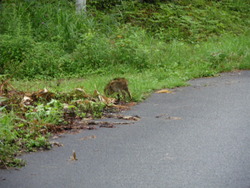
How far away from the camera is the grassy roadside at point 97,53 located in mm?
7844

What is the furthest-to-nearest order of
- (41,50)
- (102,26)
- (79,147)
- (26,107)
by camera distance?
1. (102,26)
2. (41,50)
3. (26,107)
4. (79,147)

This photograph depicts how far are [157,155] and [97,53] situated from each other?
789 cm

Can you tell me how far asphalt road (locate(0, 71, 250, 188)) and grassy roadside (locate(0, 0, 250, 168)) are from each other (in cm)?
80

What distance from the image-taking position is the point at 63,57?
12781 mm

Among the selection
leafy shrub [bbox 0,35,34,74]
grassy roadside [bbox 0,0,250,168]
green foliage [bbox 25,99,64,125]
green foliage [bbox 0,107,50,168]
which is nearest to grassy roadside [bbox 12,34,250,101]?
grassy roadside [bbox 0,0,250,168]

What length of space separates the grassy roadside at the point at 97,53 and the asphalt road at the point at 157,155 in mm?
801

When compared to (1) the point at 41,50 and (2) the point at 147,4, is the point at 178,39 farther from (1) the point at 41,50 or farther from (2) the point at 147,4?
(1) the point at 41,50

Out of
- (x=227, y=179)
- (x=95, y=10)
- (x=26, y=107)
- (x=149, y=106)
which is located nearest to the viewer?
(x=227, y=179)

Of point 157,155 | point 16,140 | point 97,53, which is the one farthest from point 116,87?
point 97,53

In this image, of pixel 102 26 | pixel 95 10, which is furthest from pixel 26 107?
pixel 95 10

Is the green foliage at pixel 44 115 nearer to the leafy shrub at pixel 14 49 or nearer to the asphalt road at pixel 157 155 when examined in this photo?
the asphalt road at pixel 157 155

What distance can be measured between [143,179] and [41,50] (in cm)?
871

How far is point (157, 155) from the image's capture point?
5.24 meters

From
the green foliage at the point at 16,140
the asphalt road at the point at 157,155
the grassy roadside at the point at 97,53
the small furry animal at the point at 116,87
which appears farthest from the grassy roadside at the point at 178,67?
the green foliage at the point at 16,140
